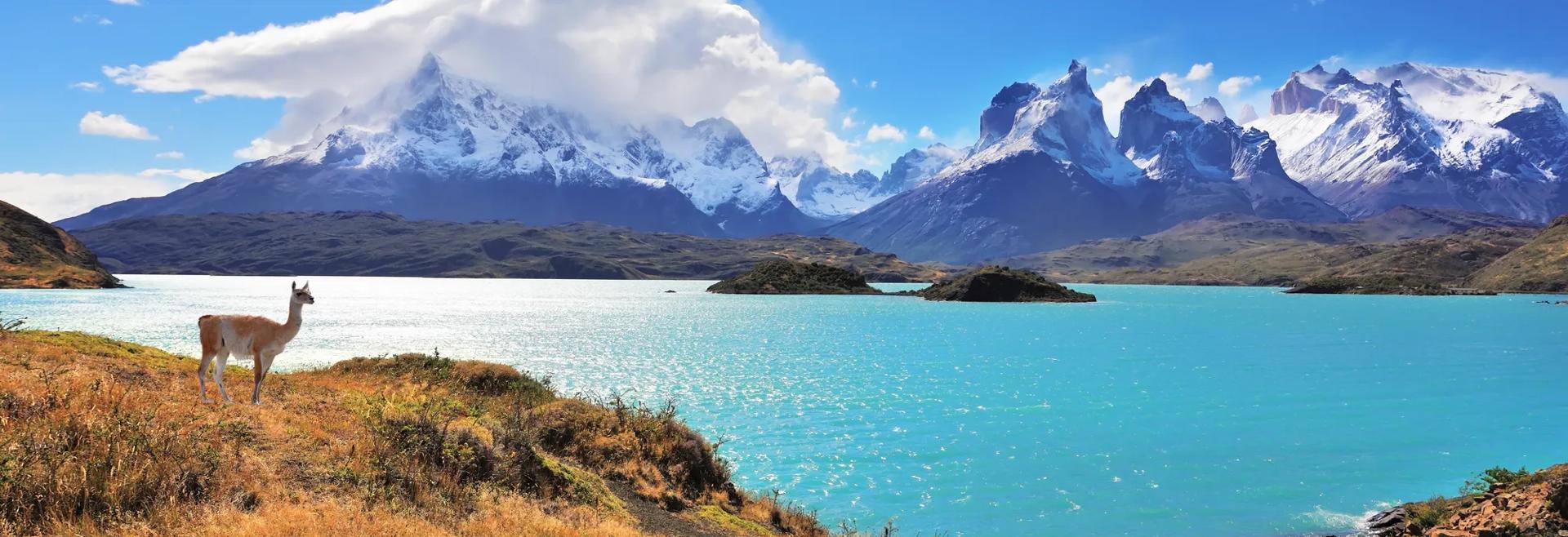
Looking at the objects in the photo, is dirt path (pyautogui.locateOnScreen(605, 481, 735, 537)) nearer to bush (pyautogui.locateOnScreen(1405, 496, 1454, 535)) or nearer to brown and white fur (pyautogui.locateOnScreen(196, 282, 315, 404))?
brown and white fur (pyautogui.locateOnScreen(196, 282, 315, 404))

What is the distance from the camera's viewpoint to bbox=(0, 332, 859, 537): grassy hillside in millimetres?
11805

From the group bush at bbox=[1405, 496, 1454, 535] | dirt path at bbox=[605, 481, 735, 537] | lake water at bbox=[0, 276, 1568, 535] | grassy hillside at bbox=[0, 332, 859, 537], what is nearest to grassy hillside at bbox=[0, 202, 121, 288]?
lake water at bbox=[0, 276, 1568, 535]

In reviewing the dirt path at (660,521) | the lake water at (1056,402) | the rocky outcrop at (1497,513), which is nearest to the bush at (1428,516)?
the rocky outcrop at (1497,513)

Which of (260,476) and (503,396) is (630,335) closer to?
(503,396)

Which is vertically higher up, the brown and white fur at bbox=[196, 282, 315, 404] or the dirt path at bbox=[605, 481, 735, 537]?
the brown and white fur at bbox=[196, 282, 315, 404]

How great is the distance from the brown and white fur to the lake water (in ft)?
55.1

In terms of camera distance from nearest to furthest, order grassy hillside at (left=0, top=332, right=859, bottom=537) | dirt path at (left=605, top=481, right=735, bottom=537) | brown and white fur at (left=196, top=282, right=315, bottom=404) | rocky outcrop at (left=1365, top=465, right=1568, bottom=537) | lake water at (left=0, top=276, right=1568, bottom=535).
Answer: grassy hillside at (left=0, top=332, right=859, bottom=537), dirt path at (left=605, top=481, right=735, bottom=537), rocky outcrop at (left=1365, top=465, right=1568, bottom=537), brown and white fur at (left=196, top=282, right=315, bottom=404), lake water at (left=0, top=276, right=1568, bottom=535)

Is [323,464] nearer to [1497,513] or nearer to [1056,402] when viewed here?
[1497,513]

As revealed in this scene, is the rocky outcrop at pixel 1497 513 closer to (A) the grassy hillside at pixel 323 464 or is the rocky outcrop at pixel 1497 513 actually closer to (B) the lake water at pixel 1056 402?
(B) the lake water at pixel 1056 402

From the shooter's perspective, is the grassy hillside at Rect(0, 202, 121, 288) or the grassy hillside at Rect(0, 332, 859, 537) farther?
the grassy hillside at Rect(0, 202, 121, 288)

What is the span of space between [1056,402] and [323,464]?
44.6m

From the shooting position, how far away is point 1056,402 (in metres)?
50.8

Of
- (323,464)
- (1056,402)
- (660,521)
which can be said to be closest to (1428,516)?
(660,521)

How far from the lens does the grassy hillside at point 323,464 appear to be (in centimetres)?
1180
